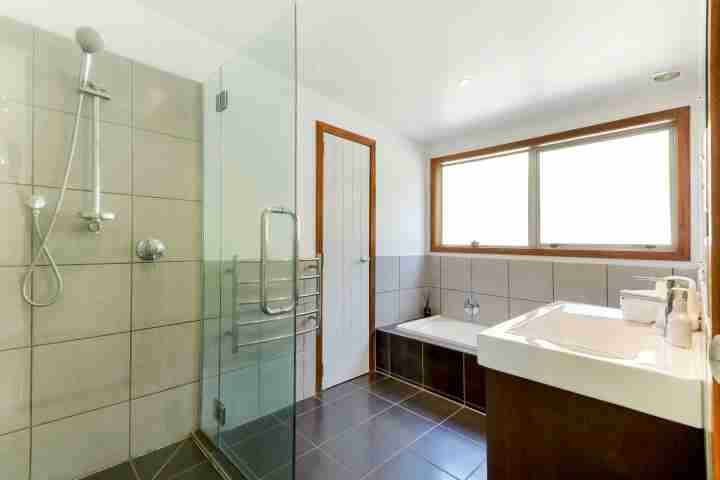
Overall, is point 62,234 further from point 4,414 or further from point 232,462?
point 232,462

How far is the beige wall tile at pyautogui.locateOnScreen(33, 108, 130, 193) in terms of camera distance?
1344 millimetres

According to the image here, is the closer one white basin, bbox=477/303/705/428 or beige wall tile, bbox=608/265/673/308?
white basin, bbox=477/303/705/428

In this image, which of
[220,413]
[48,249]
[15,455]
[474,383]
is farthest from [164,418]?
[474,383]

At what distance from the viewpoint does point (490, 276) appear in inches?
115

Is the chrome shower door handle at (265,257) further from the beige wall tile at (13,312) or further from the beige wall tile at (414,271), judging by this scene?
the beige wall tile at (414,271)

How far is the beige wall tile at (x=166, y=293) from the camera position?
1.60m

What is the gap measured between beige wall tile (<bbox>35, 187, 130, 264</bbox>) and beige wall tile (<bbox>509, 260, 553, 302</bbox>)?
9.28ft

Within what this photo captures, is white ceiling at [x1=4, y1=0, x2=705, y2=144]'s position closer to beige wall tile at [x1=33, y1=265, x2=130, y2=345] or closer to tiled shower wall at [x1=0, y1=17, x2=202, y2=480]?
tiled shower wall at [x1=0, y1=17, x2=202, y2=480]

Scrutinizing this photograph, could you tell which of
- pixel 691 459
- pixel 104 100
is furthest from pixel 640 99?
pixel 104 100

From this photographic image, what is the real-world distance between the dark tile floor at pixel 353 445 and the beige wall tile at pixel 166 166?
1280mm

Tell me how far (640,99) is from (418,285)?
2308 mm

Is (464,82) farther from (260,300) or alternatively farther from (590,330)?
(260,300)

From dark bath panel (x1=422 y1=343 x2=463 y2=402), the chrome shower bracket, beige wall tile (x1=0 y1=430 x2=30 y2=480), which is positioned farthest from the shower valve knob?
dark bath panel (x1=422 y1=343 x2=463 y2=402)

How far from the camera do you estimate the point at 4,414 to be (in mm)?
1266
